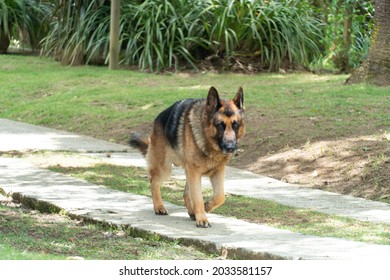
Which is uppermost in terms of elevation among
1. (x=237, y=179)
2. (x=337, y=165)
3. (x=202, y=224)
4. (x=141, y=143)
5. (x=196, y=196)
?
(x=141, y=143)

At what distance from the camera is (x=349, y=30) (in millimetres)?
21781

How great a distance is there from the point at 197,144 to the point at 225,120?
45cm

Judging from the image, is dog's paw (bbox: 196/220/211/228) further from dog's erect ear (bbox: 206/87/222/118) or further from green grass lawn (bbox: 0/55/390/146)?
green grass lawn (bbox: 0/55/390/146)

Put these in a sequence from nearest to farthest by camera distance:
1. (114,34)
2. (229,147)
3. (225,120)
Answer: (229,147), (225,120), (114,34)

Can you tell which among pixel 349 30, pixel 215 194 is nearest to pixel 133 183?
pixel 215 194

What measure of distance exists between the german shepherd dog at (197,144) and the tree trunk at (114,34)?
1136 cm

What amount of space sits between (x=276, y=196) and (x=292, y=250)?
327 cm

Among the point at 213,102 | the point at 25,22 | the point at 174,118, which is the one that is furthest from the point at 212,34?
the point at 213,102

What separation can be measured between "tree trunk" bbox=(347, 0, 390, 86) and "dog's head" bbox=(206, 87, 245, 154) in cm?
834

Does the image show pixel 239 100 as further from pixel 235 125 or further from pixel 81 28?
pixel 81 28

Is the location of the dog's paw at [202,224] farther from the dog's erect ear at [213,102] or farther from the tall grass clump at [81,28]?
the tall grass clump at [81,28]

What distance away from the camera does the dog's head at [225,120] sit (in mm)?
8000

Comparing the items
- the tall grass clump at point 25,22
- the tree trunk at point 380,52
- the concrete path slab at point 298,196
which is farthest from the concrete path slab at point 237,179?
the tall grass clump at point 25,22

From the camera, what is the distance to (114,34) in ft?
66.3
